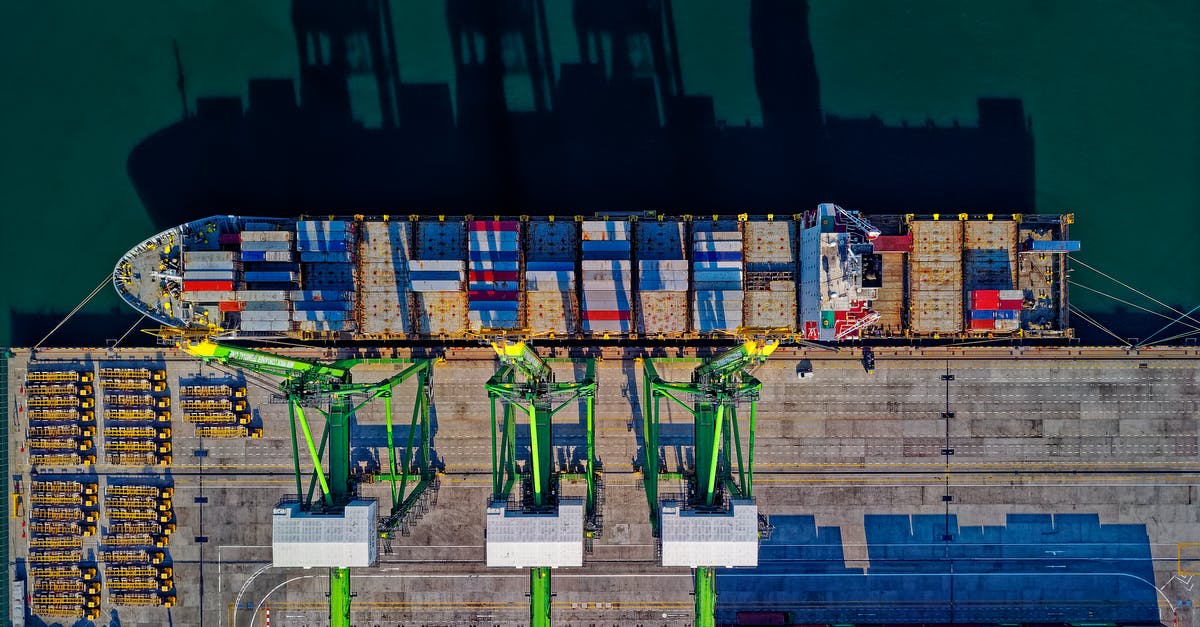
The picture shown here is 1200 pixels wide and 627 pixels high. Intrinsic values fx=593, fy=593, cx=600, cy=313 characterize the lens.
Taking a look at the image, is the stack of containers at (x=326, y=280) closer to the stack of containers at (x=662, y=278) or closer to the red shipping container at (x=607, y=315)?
the red shipping container at (x=607, y=315)

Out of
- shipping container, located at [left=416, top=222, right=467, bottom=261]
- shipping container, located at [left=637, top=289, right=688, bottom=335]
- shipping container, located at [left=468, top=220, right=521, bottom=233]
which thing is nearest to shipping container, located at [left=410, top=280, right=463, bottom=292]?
shipping container, located at [left=416, top=222, right=467, bottom=261]

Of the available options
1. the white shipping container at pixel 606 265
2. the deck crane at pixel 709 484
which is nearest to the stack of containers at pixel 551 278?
the white shipping container at pixel 606 265

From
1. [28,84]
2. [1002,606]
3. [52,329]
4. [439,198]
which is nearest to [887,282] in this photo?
[1002,606]

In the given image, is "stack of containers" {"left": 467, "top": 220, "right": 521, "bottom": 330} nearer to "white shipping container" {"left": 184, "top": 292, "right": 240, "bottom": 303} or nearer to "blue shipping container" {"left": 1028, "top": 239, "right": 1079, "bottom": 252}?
"white shipping container" {"left": 184, "top": 292, "right": 240, "bottom": 303}

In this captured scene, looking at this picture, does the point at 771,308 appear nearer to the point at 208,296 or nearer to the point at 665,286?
the point at 665,286

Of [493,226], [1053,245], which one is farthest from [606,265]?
[1053,245]

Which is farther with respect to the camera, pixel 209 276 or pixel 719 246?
pixel 719 246

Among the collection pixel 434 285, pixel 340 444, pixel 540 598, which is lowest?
pixel 540 598
